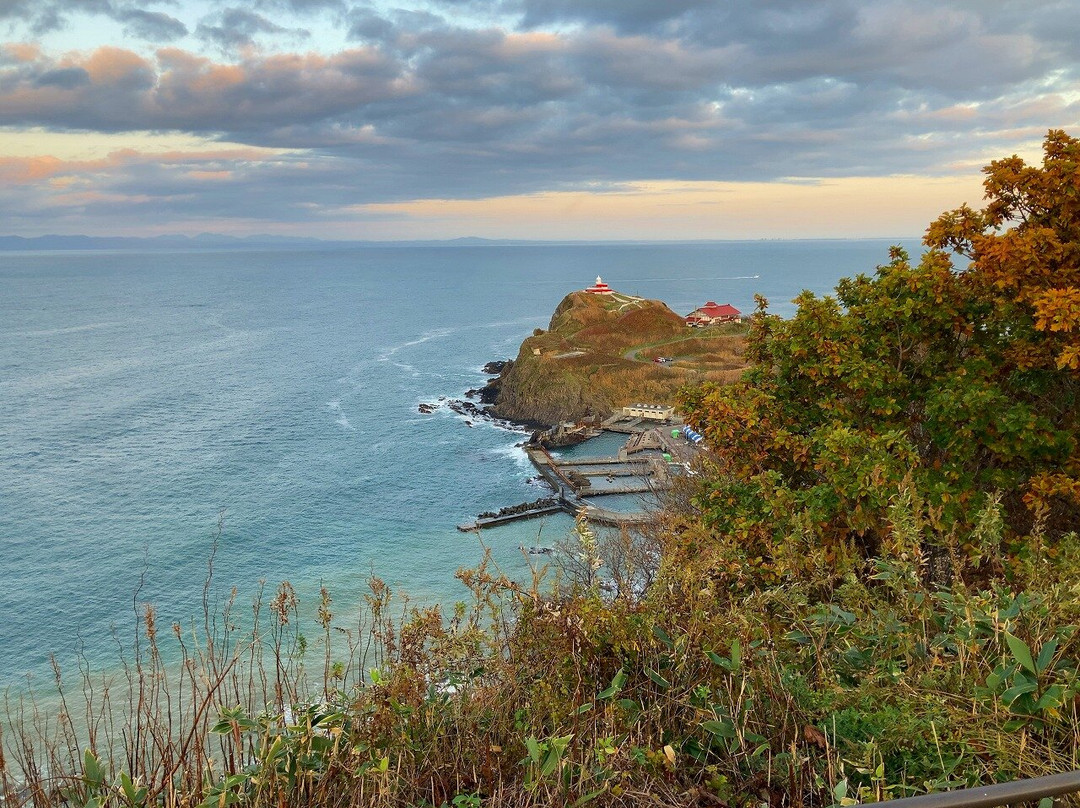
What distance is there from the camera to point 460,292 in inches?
7490

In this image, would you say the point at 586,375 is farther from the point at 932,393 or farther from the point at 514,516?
the point at 932,393

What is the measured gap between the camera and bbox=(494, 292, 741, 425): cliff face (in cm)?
5966

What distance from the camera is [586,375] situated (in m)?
61.7

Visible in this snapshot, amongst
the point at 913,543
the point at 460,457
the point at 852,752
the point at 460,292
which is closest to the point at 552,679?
the point at 852,752

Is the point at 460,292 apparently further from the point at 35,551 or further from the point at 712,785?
the point at 712,785

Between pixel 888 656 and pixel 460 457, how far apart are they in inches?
1824

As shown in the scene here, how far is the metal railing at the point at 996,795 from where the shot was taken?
192cm

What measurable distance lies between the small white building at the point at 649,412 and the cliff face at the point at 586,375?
1.04 m

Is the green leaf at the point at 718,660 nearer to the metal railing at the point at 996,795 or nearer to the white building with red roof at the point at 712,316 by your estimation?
the metal railing at the point at 996,795

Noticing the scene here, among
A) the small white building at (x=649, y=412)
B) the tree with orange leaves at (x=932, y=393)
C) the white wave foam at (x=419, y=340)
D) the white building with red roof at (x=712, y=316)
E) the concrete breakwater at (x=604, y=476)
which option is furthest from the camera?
the white wave foam at (x=419, y=340)

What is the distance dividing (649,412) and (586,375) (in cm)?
702

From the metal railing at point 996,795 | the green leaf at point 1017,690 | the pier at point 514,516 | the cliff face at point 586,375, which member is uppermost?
the metal railing at point 996,795

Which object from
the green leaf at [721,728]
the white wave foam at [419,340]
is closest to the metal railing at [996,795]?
the green leaf at [721,728]

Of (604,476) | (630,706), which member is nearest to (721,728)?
(630,706)
